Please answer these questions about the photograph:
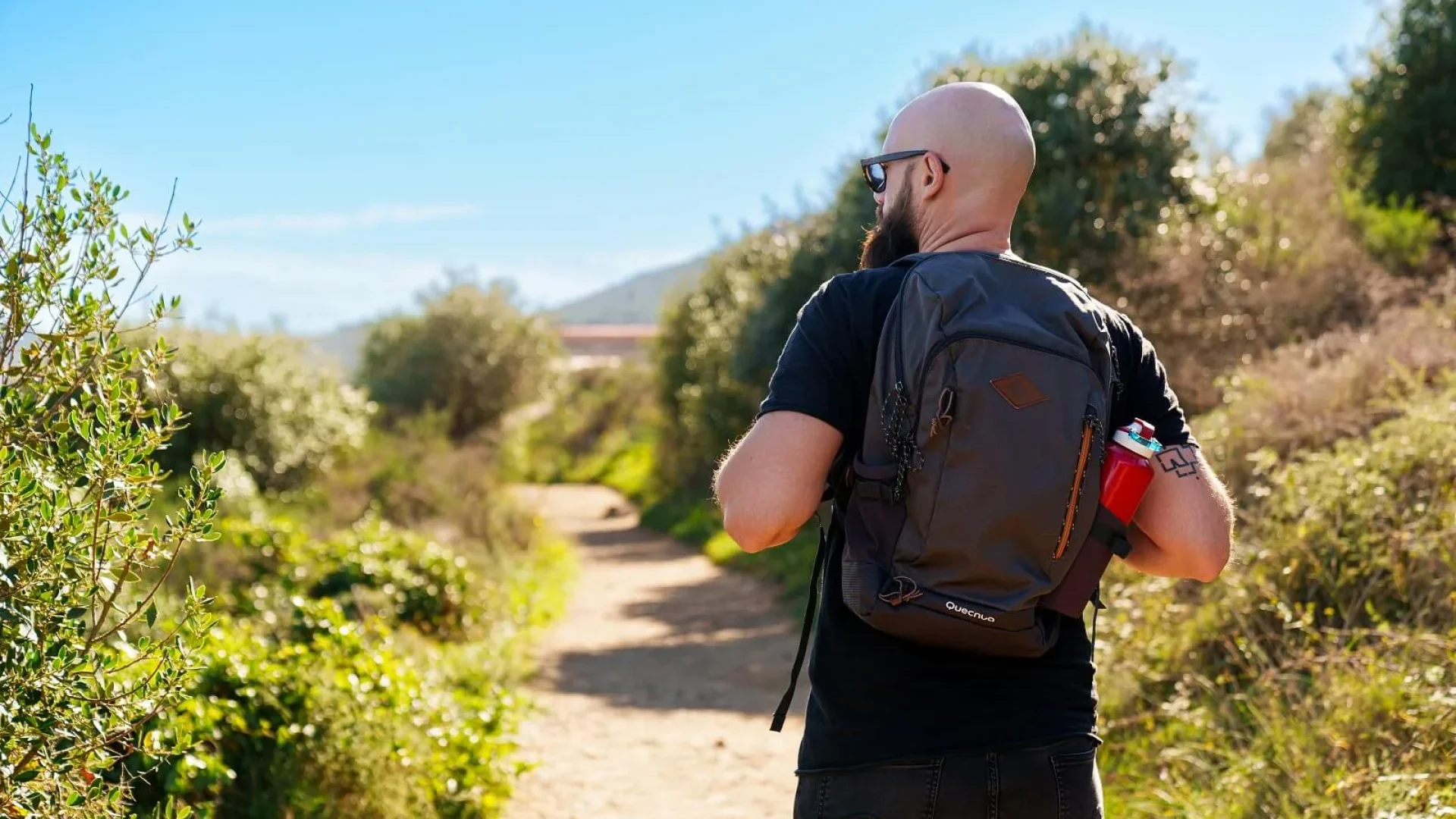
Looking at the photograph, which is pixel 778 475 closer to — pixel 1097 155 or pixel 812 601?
pixel 812 601

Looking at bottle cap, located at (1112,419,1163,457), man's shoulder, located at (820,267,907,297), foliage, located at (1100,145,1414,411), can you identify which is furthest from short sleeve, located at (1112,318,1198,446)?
foliage, located at (1100,145,1414,411)

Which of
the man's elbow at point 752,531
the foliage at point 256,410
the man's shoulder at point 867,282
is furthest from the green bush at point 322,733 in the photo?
the foliage at point 256,410

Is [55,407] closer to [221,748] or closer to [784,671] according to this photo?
[221,748]

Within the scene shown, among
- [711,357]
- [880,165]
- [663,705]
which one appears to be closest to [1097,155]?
[663,705]

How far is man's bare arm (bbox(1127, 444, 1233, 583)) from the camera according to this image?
2.29 meters

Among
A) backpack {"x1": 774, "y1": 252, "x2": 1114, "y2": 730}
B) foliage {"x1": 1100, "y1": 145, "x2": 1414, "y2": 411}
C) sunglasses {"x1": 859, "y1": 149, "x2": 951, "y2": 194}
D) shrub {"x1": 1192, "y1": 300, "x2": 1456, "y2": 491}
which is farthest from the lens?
foliage {"x1": 1100, "y1": 145, "x2": 1414, "y2": 411}

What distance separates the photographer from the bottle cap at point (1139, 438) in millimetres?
2188

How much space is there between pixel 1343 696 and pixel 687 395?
18662 mm

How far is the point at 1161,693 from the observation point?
18.5 feet

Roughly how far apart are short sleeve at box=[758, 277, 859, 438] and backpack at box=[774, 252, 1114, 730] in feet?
0.19

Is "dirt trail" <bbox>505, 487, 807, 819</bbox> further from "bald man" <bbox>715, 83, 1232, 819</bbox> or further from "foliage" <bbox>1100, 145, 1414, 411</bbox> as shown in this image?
"foliage" <bbox>1100, 145, 1414, 411</bbox>

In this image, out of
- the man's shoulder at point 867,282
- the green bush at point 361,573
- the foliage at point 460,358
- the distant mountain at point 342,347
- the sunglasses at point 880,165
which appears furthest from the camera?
the foliage at point 460,358

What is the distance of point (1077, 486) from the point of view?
2084 mm

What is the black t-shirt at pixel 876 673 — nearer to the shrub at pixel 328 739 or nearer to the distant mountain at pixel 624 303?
the shrub at pixel 328 739
